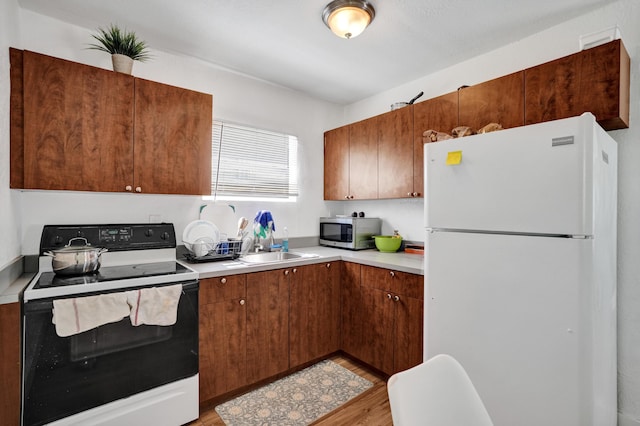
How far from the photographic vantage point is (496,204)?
1477 millimetres

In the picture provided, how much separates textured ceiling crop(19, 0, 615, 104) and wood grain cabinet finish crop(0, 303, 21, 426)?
5.78 feet

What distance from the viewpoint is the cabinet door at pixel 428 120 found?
2.25 m

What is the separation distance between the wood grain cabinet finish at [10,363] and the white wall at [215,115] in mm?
464

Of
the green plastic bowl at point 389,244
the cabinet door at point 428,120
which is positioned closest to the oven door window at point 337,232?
the green plastic bowl at point 389,244

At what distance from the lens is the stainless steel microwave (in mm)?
2932

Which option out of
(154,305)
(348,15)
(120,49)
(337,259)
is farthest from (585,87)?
(120,49)

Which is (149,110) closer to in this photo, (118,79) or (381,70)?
(118,79)

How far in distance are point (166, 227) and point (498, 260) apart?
2.12 m

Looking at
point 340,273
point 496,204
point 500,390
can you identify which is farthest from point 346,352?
point 496,204

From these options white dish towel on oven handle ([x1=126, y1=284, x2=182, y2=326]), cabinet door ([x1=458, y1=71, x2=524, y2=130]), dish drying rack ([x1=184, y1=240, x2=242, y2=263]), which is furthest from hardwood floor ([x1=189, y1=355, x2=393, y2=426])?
cabinet door ([x1=458, y1=71, x2=524, y2=130])

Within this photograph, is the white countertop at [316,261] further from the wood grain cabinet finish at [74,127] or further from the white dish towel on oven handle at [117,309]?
the wood grain cabinet finish at [74,127]

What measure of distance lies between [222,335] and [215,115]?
1.78m

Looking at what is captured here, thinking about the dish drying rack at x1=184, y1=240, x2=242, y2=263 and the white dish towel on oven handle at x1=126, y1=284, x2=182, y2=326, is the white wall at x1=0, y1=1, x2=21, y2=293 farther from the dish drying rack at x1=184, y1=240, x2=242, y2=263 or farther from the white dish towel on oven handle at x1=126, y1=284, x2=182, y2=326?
the dish drying rack at x1=184, y1=240, x2=242, y2=263

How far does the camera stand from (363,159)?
2.92 metres
